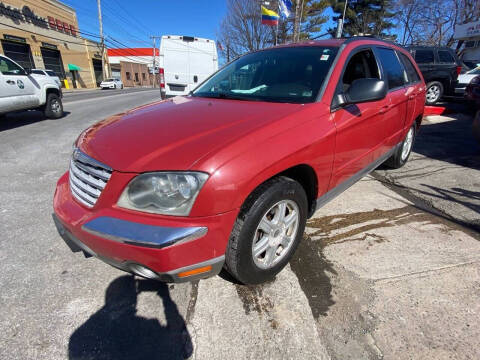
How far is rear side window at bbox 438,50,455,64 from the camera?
9.41 metres

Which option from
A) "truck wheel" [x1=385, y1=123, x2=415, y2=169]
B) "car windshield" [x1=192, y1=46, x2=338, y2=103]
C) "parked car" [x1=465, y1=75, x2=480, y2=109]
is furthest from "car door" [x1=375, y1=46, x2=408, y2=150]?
"parked car" [x1=465, y1=75, x2=480, y2=109]

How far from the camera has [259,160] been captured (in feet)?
5.11

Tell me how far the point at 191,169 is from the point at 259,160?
0.39 metres

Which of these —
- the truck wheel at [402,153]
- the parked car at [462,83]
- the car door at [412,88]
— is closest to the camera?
the car door at [412,88]

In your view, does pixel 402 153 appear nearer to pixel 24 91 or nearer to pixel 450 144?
pixel 450 144

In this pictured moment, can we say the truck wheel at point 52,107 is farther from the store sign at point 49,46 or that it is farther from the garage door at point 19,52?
the store sign at point 49,46

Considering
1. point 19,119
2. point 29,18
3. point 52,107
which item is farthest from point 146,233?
point 29,18

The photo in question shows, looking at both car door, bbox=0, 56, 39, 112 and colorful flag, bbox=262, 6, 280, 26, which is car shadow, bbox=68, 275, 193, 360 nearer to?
car door, bbox=0, 56, 39, 112

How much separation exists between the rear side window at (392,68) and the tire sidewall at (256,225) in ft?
6.75

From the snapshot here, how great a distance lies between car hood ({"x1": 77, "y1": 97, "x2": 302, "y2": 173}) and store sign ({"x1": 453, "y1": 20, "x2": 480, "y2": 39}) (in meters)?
32.0

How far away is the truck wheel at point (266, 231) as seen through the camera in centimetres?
164

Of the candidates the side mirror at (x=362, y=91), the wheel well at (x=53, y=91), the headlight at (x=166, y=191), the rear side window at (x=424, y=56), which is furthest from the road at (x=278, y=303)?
the rear side window at (x=424, y=56)

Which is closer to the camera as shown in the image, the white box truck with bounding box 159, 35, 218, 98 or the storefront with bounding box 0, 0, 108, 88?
the white box truck with bounding box 159, 35, 218, 98

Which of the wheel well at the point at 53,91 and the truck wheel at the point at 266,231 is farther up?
the wheel well at the point at 53,91
